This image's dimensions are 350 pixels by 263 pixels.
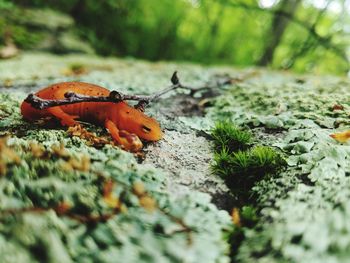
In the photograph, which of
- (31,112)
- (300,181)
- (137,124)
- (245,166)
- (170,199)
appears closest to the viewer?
(170,199)

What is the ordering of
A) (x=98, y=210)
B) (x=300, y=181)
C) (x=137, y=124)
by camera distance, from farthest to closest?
(x=137, y=124), (x=300, y=181), (x=98, y=210)

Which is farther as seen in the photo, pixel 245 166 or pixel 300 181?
pixel 245 166

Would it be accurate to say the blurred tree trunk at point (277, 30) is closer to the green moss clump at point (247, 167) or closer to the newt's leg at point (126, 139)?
the green moss clump at point (247, 167)

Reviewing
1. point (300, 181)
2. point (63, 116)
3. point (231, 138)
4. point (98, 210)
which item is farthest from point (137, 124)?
point (300, 181)

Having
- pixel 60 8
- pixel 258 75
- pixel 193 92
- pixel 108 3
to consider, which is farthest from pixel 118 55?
pixel 193 92

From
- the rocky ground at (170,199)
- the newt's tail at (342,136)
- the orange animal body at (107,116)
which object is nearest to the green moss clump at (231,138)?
the rocky ground at (170,199)

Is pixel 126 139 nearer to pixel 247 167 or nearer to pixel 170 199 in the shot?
pixel 170 199

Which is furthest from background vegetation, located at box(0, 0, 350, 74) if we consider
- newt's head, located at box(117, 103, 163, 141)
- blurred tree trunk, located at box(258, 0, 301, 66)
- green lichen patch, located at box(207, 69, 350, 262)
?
newt's head, located at box(117, 103, 163, 141)
